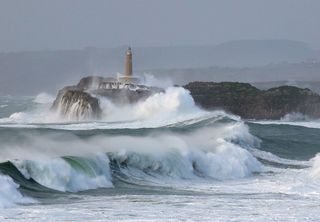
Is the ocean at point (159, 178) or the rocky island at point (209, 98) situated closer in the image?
the ocean at point (159, 178)

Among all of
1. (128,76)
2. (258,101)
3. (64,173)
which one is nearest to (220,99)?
(258,101)

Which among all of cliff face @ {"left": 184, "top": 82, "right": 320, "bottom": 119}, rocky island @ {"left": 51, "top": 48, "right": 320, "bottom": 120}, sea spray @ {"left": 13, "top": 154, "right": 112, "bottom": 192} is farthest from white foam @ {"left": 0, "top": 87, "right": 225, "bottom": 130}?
sea spray @ {"left": 13, "top": 154, "right": 112, "bottom": 192}

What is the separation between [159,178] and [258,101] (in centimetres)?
3811

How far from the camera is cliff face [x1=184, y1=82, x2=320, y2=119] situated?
2231 inches

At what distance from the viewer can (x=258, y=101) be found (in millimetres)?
58719

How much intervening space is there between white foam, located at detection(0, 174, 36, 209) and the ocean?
2 cm

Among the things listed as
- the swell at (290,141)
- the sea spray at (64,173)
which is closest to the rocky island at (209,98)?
the swell at (290,141)

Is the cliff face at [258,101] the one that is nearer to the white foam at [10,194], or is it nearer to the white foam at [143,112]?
the white foam at [143,112]

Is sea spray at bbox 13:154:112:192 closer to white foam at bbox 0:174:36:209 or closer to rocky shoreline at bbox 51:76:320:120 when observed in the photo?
white foam at bbox 0:174:36:209

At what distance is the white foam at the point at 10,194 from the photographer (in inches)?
591

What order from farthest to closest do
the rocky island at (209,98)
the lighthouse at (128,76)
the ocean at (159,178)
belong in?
the lighthouse at (128,76) → the rocky island at (209,98) → the ocean at (159,178)

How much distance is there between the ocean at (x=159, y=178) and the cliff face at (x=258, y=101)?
23.6 metres

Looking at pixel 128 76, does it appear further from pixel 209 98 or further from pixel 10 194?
pixel 10 194

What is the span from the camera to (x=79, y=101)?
2015 inches
